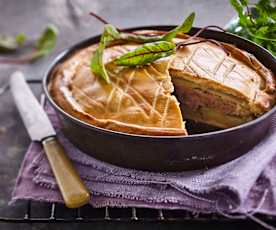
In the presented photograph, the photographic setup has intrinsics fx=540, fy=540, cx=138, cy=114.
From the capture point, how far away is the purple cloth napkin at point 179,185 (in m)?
1.85

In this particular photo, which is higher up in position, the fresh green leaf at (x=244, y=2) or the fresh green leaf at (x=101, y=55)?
the fresh green leaf at (x=244, y=2)

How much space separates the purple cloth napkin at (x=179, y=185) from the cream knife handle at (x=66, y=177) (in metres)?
0.05

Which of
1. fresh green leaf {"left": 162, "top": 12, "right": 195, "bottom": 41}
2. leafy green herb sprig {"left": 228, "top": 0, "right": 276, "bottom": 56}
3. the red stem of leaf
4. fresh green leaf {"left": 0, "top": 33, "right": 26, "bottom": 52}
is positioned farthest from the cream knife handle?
fresh green leaf {"left": 0, "top": 33, "right": 26, "bottom": 52}

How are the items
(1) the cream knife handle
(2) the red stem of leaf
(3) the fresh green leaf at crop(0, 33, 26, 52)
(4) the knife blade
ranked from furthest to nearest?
(3) the fresh green leaf at crop(0, 33, 26, 52), (2) the red stem of leaf, (4) the knife blade, (1) the cream knife handle

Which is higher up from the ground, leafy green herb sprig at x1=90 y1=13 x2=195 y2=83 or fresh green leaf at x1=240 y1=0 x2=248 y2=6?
fresh green leaf at x1=240 y1=0 x2=248 y2=6

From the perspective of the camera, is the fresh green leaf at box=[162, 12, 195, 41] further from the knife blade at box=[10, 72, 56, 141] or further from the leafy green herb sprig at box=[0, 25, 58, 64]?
the leafy green herb sprig at box=[0, 25, 58, 64]

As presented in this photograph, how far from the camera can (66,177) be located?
202 centimetres

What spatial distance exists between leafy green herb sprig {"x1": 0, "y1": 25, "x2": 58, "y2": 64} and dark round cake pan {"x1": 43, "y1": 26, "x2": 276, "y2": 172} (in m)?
1.26

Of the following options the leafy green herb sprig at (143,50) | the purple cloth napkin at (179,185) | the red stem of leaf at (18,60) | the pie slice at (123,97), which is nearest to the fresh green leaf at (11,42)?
the red stem of leaf at (18,60)

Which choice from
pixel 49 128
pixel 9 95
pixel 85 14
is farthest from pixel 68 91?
pixel 85 14

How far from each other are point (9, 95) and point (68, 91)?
2.39ft

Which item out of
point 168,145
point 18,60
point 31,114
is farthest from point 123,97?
point 18,60

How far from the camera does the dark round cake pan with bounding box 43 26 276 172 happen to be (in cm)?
188

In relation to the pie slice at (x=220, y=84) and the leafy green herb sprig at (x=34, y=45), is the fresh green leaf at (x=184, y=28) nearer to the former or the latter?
the pie slice at (x=220, y=84)
